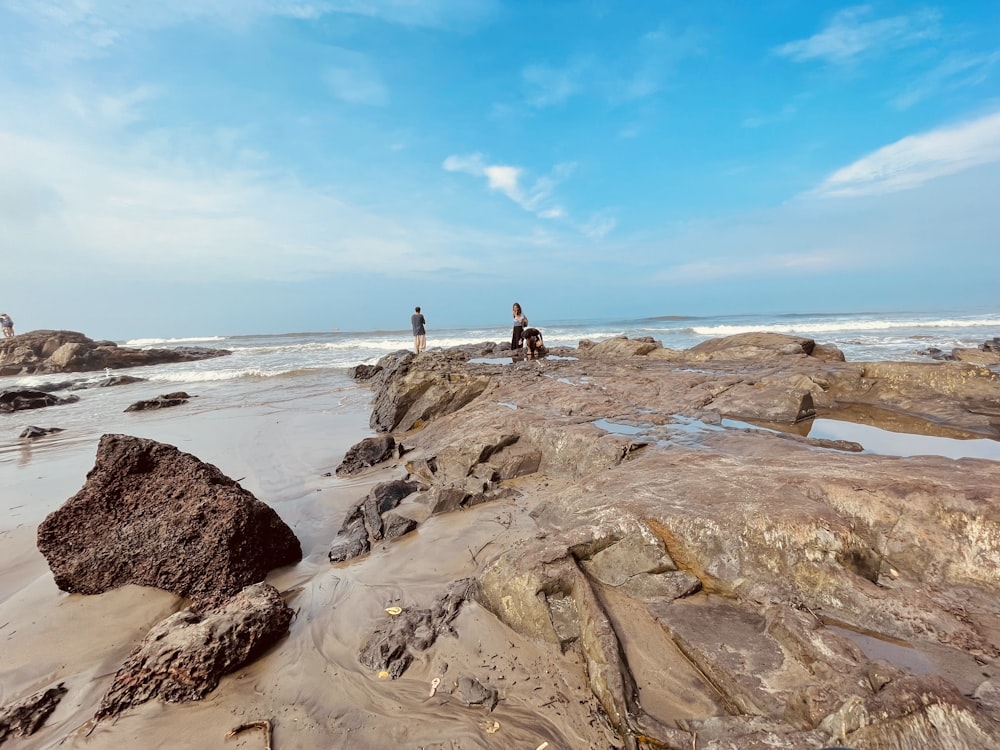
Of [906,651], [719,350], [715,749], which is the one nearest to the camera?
[715,749]

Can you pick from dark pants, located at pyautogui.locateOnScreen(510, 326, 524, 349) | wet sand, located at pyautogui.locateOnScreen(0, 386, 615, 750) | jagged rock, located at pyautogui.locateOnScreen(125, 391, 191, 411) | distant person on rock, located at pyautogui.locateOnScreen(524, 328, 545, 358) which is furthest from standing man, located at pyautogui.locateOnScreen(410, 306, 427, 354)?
wet sand, located at pyautogui.locateOnScreen(0, 386, 615, 750)

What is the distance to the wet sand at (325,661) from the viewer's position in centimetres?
231

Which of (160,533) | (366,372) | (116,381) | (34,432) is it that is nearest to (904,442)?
(160,533)

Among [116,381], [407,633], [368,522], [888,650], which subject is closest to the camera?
[888,650]

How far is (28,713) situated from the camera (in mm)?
2604

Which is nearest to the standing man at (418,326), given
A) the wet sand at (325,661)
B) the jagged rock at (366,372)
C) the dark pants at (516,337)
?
the jagged rock at (366,372)

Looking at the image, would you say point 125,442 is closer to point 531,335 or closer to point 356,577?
point 356,577

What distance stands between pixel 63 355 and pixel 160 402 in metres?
18.4

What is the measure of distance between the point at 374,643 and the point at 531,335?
36.7ft

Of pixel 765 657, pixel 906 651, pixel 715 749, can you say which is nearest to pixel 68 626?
pixel 715 749

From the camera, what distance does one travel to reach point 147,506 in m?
4.05

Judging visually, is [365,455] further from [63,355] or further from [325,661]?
[63,355]

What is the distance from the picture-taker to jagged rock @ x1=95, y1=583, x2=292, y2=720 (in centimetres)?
258

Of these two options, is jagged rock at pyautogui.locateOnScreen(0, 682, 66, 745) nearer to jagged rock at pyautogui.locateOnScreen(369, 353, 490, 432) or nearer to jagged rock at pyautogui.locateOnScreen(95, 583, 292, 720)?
jagged rock at pyautogui.locateOnScreen(95, 583, 292, 720)
